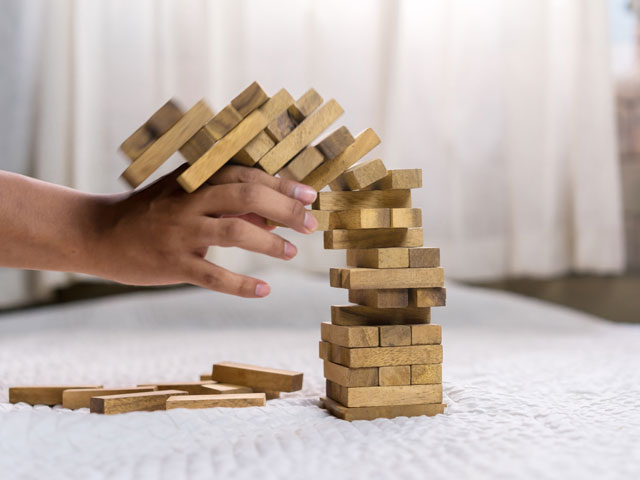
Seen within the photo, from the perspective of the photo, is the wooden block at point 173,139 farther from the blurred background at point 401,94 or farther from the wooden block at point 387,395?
the blurred background at point 401,94

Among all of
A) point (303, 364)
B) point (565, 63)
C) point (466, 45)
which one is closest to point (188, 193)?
point (303, 364)

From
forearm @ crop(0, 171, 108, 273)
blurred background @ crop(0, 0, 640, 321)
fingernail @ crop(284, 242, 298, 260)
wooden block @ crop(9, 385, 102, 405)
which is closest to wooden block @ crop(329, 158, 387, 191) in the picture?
fingernail @ crop(284, 242, 298, 260)

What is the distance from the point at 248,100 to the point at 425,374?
359 millimetres

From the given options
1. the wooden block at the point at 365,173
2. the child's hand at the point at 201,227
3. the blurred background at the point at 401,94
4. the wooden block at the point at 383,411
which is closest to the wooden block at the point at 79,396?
the child's hand at the point at 201,227

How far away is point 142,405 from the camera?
29.4 inches

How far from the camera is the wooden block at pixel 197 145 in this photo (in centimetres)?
70

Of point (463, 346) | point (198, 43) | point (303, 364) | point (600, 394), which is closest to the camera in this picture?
point (600, 394)

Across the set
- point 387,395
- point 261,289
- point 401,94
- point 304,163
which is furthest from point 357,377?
point 401,94

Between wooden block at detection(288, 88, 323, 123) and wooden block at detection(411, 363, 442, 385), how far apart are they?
1.01 ft

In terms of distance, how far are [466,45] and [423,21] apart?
17 centimetres

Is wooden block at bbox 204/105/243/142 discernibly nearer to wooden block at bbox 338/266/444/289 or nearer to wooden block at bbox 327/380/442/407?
wooden block at bbox 338/266/444/289

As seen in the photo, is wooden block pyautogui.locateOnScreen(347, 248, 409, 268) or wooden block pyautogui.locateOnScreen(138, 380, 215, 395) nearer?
wooden block pyautogui.locateOnScreen(347, 248, 409, 268)

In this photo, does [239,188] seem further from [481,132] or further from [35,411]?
[481,132]

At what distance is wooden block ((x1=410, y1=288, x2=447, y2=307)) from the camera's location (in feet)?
2.45
